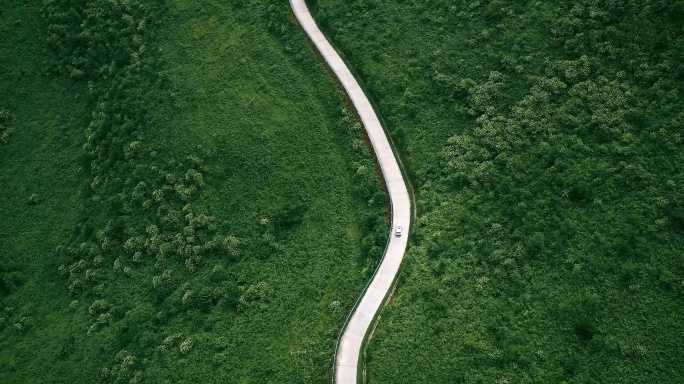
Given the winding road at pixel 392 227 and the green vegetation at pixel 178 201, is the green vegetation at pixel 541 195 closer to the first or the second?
the winding road at pixel 392 227

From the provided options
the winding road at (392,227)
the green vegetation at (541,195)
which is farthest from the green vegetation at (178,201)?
the green vegetation at (541,195)

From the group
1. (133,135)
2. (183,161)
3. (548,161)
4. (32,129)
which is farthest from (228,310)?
(32,129)

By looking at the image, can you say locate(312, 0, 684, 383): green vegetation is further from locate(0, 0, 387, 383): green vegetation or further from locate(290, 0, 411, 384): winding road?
locate(0, 0, 387, 383): green vegetation

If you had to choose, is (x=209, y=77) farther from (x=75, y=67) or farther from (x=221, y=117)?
(x=75, y=67)

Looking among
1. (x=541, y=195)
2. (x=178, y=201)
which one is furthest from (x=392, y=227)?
(x=178, y=201)

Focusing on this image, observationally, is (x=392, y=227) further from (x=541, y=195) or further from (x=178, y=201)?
(x=178, y=201)

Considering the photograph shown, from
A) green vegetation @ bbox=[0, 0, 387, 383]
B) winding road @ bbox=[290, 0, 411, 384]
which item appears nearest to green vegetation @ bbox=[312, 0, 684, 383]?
winding road @ bbox=[290, 0, 411, 384]
